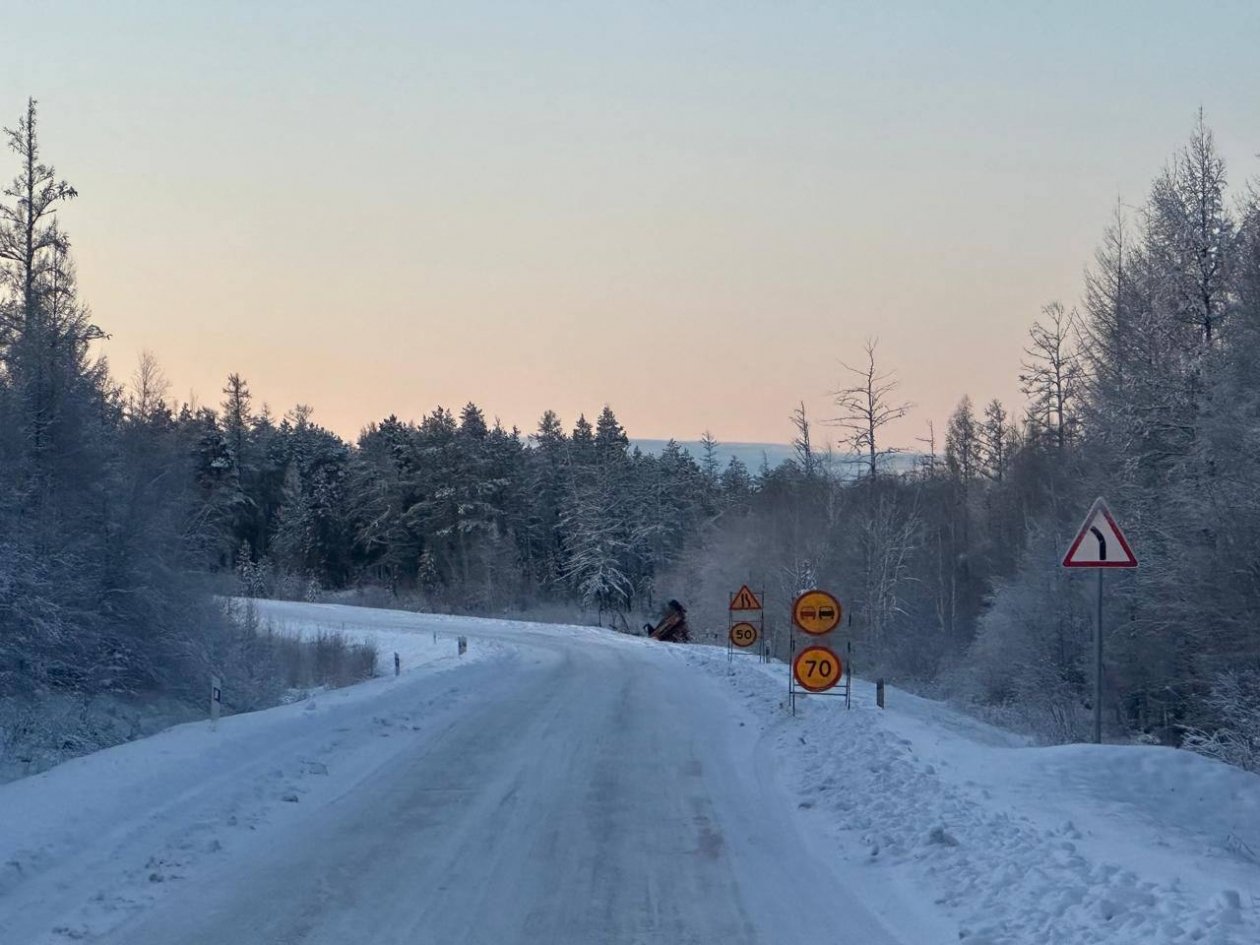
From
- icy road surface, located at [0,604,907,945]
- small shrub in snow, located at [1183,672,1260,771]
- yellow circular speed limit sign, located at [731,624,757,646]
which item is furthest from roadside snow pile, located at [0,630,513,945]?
yellow circular speed limit sign, located at [731,624,757,646]

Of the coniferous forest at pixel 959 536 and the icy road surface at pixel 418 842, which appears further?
the coniferous forest at pixel 959 536

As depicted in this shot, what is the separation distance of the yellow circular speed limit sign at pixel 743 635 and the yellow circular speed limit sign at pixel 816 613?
13.1 metres

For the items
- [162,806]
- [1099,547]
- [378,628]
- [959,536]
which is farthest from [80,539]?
[959,536]

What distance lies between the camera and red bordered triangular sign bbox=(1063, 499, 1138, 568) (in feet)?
39.3

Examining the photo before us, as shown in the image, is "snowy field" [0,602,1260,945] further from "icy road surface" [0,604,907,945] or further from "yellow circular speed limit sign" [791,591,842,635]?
"yellow circular speed limit sign" [791,591,842,635]

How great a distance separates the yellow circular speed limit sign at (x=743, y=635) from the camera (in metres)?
30.8

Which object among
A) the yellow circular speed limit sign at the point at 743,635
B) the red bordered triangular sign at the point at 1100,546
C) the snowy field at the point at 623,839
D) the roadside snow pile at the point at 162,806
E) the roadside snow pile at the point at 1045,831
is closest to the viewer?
the roadside snow pile at the point at 1045,831

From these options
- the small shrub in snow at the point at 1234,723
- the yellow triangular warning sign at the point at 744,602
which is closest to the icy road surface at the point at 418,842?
the small shrub in snow at the point at 1234,723

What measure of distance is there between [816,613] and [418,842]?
8821 mm

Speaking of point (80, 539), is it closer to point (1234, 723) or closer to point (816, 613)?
point (816, 613)

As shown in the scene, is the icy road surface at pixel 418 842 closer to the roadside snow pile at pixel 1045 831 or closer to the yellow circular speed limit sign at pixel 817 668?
the roadside snow pile at pixel 1045 831

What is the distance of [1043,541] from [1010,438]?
157 ft

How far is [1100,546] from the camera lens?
12.1m

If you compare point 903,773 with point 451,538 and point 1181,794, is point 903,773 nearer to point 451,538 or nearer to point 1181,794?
point 1181,794
